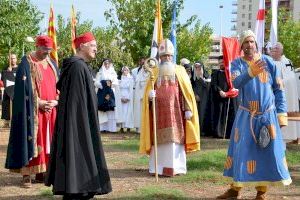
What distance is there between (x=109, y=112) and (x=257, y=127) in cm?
932

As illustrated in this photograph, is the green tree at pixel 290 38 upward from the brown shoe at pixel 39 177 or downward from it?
upward

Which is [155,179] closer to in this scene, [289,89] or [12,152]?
[12,152]

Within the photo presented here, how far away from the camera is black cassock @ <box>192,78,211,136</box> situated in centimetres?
1538

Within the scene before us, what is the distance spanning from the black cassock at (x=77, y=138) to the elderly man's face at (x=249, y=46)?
74.8 inches

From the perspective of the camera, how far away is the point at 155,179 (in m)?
8.69

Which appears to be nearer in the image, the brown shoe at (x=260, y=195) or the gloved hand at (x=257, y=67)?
the gloved hand at (x=257, y=67)

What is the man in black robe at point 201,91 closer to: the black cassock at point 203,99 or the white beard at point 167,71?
the black cassock at point 203,99

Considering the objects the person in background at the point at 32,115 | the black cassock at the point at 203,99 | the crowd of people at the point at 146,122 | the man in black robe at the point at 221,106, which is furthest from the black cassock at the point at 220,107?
the person in background at the point at 32,115

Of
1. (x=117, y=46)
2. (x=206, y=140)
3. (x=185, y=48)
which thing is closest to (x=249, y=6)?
(x=185, y=48)

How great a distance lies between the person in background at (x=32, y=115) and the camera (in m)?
7.71

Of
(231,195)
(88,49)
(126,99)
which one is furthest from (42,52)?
(126,99)

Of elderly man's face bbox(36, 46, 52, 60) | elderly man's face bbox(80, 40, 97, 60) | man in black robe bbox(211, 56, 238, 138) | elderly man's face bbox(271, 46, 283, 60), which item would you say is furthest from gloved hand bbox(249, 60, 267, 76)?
man in black robe bbox(211, 56, 238, 138)

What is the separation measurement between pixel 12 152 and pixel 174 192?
84.8 inches

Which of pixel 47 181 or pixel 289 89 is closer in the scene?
pixel 47 181
